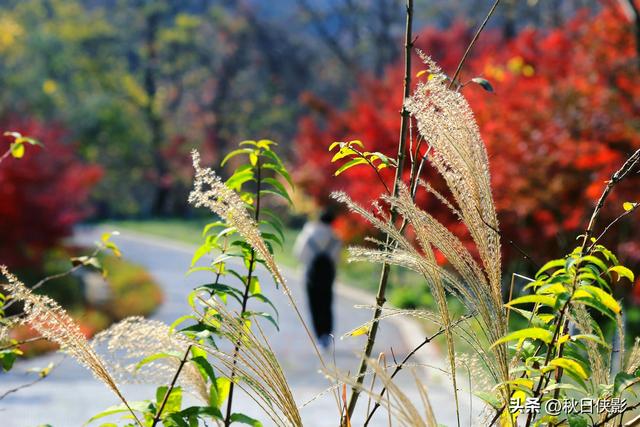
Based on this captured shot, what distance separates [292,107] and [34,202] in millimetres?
22461

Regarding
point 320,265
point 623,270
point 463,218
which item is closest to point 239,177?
point 463,218

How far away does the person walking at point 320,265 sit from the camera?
8773 millimetres

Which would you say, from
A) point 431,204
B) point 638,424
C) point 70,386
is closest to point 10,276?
point 638,424

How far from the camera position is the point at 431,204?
36.0ft

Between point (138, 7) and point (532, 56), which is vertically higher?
point (138, 7)

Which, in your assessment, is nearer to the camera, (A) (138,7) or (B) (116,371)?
(B) (116,371)

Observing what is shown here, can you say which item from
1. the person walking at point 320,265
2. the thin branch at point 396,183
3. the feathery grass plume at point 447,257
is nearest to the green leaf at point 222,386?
the thin branch at point 396,183

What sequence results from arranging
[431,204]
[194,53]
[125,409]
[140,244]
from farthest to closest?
[194,53], [140,244], [431,204], [125,409]

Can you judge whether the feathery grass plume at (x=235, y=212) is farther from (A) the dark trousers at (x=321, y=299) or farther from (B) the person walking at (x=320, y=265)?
(A) the dark trousers at (x=321, y=299)

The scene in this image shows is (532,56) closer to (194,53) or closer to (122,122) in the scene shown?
(122,122)

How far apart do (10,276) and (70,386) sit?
598 cm

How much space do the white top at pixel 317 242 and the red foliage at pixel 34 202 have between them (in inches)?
155

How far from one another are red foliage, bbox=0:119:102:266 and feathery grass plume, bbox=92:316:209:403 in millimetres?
9350

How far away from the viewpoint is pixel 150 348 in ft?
6.06
